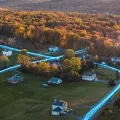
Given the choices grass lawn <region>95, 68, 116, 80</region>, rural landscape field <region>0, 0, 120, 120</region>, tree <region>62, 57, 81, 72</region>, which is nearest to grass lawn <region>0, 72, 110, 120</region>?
rural landscape field <region>0, 0, 120, 120</region>

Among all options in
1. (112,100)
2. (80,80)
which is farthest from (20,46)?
(112,100)

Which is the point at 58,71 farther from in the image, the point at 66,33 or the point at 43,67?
the point at 66,33

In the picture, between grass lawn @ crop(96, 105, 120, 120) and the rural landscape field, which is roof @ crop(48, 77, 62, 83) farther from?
grass lawn @ crop(96, 105, 120, 120)

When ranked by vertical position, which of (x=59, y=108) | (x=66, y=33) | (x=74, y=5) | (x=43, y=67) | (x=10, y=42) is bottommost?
(x=59, y=108)

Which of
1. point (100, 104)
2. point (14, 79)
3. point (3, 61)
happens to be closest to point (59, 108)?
point (100, 104)

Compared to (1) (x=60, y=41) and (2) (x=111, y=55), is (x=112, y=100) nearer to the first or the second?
(2) (x=111, y=55)

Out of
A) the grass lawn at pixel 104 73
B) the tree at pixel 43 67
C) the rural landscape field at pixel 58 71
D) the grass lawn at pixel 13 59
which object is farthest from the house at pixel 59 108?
the grass lawn at pixel 13 59

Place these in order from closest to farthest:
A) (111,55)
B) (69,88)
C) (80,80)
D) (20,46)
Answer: (69,88) → (80,80) → (111,55) → (20,46)
